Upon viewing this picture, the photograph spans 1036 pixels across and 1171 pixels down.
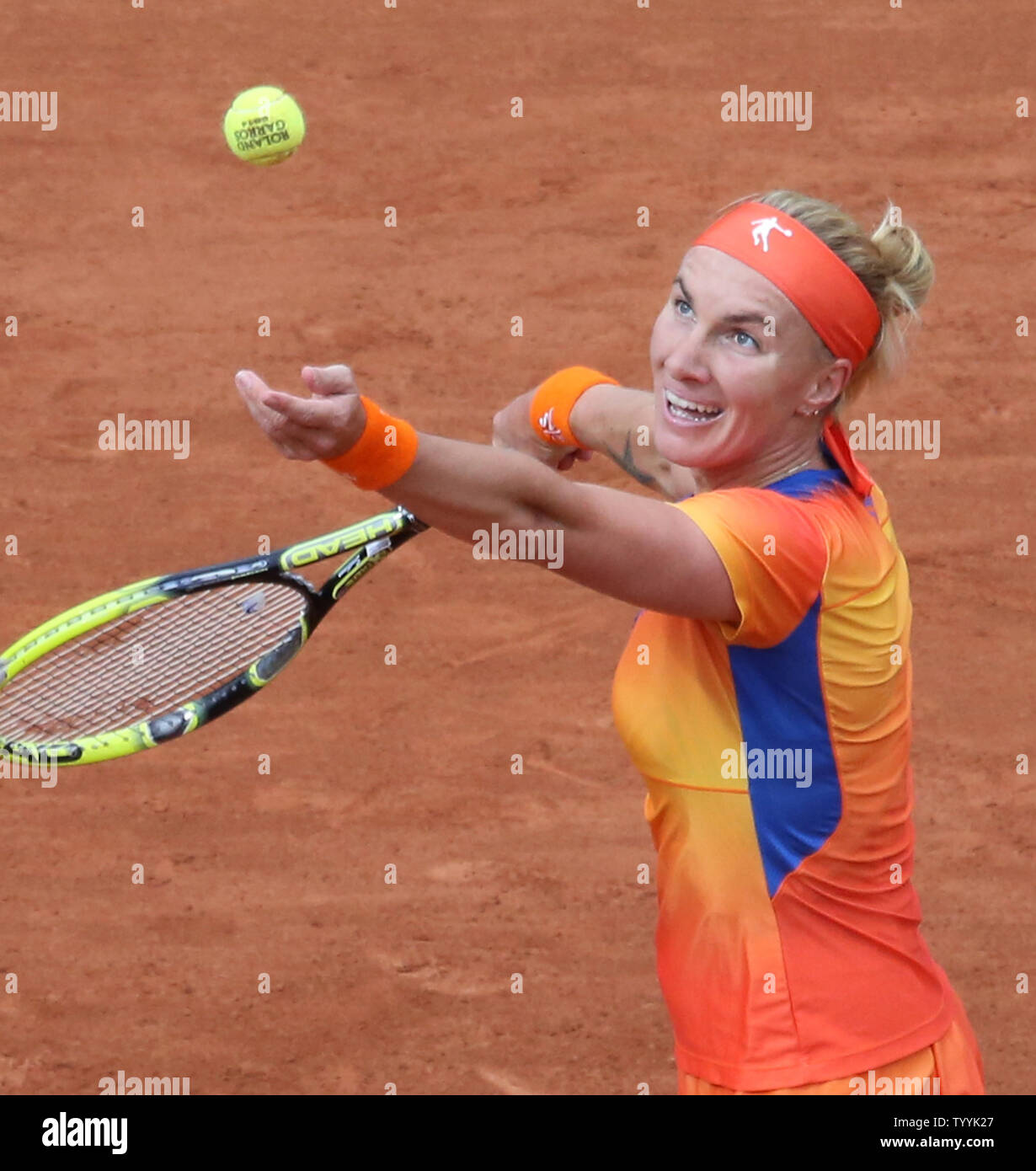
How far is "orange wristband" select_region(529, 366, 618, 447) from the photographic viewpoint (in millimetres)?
4094

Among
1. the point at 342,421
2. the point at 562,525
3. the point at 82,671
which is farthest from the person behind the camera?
the point at 82,671

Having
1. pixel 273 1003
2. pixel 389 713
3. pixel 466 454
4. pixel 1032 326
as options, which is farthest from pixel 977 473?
pixel 466 454

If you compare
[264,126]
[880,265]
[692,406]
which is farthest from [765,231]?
Answer: [264,126]

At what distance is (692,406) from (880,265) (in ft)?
1.35

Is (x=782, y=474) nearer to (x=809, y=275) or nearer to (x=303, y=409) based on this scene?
(x=809, y=275)

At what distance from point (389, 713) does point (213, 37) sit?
3177mm

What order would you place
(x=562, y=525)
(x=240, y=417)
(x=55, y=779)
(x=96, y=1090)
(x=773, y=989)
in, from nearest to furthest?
(x=562, y=525) < (x=773, y=989) < (x=96, y=1090) < (x=55, y=779) < (x=240, y=417)

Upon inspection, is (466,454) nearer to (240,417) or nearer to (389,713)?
(389,713)

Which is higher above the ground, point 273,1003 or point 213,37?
point 213,37

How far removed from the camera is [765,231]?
3324 millimetres

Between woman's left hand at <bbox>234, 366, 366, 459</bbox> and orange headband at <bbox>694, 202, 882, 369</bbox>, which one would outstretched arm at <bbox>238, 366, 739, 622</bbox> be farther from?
orange headband at <bbox>694, 202, 882, 369</bbox>

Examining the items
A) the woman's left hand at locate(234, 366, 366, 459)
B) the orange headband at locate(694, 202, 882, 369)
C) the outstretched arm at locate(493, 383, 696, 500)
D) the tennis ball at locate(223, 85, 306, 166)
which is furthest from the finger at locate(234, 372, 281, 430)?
the tennis ball at locate(223, 85, 306, 166)

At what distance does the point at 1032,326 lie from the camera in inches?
302

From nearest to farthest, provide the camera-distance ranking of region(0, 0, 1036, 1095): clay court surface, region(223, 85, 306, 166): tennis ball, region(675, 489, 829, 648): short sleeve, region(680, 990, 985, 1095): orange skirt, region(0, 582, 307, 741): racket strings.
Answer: region(675, 489, 829, 648): short sleeve → region(680, 990, 985, 1095): orange skirt → region(0, 582, 307, 741): racket strings → region(223, 85, 306, 166): tennis ball → region(0, 0, 1036, 1095): clay court surface
